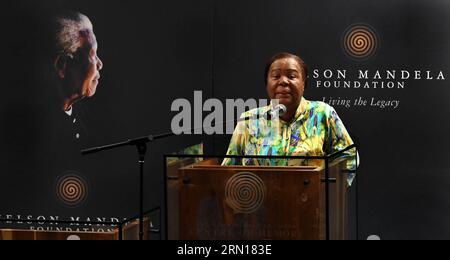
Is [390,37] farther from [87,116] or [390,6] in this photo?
[87,116]

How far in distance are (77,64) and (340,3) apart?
2252 mm

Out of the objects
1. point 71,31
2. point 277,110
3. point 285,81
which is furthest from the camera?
point 71,31

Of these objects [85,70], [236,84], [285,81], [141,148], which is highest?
[85,70]

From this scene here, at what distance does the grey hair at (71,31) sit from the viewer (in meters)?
7.26

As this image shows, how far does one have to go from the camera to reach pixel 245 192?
174 inches

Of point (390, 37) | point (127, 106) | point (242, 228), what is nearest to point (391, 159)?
point (390, 37)

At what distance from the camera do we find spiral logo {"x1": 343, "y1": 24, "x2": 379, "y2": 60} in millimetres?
6723

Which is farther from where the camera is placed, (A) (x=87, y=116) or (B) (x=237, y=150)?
(A) (x=87, y=116)

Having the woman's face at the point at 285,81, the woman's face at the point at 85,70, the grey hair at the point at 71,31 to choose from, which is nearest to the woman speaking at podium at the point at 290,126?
the woman's face at the point at 285,81

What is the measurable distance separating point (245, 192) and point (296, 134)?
121 centimetres

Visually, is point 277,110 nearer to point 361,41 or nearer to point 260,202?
point 260,202

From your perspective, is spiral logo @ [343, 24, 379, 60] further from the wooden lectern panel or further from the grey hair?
the wooden lectern panel

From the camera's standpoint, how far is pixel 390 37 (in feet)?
22.0

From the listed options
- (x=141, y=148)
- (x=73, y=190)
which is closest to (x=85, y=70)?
(x=73, y=190)
